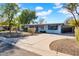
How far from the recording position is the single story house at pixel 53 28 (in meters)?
3.43

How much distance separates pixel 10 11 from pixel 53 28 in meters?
0.97

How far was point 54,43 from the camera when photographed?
3441 mm

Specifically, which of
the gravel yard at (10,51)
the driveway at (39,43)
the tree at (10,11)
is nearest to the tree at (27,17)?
the tree at (10,11)

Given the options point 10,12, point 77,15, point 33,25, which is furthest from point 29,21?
point 77,15

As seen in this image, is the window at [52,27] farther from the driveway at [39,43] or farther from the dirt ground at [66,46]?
the dirt ground at [66,46]

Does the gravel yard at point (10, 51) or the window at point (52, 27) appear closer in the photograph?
the gravel yard at point (10, 51)

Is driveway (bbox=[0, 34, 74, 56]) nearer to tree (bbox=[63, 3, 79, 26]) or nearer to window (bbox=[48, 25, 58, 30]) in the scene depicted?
window (bbox=[48, 25, 58, 30])

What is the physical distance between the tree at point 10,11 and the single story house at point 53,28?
0.35m

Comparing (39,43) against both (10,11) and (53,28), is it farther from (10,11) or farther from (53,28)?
(10,11)

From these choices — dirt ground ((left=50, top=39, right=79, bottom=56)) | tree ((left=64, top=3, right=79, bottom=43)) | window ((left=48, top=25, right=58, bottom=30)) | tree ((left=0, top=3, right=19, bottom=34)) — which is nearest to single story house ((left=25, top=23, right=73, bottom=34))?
window ((left=48, top=25, right=58, bottom=30))

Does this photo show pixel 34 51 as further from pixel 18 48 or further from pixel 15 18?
pixel 15 18

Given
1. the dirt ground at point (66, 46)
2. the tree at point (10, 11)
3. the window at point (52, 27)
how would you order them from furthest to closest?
the window at point (52, 27) < the tree at point (10, 11) < the dirt ground at point (66, 46)

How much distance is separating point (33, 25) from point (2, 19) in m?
0.64

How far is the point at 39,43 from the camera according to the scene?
349 centimetres
